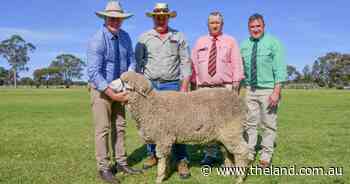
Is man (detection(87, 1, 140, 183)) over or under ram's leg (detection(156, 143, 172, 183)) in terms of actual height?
over

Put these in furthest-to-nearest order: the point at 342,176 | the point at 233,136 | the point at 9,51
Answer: the point at 9,51 → the point at 342,176 → the point at 233,136

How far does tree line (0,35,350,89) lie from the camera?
121312 mm

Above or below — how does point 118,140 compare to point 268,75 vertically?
below

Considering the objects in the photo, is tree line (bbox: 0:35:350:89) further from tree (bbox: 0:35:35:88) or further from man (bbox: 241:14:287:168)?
man (bbox: 241:14:287:168)

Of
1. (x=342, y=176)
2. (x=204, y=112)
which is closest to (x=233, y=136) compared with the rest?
(x=204, y=112)

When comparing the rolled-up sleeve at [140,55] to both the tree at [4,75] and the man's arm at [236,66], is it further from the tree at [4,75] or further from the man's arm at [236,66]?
the tree at [4,75]

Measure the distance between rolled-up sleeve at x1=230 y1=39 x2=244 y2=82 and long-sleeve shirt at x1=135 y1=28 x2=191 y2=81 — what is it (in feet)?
Result: 2.95

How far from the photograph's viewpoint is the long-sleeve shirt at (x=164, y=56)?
24.2ft

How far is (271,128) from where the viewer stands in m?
7.98

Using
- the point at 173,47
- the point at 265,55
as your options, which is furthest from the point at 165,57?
the point at 265,55

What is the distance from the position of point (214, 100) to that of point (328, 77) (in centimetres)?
12982

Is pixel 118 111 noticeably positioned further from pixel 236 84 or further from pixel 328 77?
pixel 328 77

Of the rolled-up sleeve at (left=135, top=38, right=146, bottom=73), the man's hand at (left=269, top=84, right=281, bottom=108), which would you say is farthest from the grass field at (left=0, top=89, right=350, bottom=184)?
the rolled-up sleeve at (left=135, top=38, right=146, bottom=73)

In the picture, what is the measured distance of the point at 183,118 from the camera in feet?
21.1
